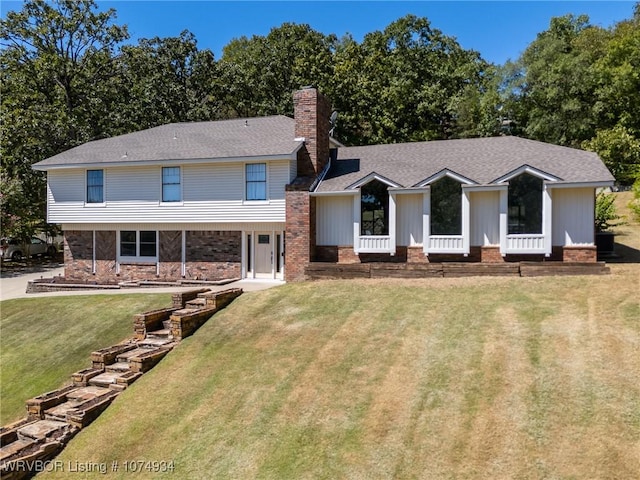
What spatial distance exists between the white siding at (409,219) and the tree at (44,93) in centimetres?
2434

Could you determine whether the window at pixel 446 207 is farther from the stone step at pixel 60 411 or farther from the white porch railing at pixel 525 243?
the stone step at pixel 60 411

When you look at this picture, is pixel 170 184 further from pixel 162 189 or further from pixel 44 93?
pixel 44 93

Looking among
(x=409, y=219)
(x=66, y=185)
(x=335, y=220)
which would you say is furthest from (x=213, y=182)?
(x=409, y=219)

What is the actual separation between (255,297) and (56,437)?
22.4 feet

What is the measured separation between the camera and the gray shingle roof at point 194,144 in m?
18.9

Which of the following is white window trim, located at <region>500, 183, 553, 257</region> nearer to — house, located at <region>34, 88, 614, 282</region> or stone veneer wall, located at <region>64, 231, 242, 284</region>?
house, located at <region>34, 88, 614, 282</region>

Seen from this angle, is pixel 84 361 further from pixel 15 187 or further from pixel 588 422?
pixel 15 187

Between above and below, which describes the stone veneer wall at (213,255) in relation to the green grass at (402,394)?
above

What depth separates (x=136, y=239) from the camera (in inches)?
806

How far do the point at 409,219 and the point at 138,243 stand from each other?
1216 cm

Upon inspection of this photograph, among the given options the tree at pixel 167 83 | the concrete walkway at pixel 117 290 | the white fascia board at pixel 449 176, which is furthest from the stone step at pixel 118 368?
the tree at pixel 167 83

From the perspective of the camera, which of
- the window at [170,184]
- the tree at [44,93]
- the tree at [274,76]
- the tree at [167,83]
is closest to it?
the window at [170,184]

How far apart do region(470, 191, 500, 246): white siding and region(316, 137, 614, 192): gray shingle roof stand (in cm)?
58

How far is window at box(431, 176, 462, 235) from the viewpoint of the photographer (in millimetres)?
15961
